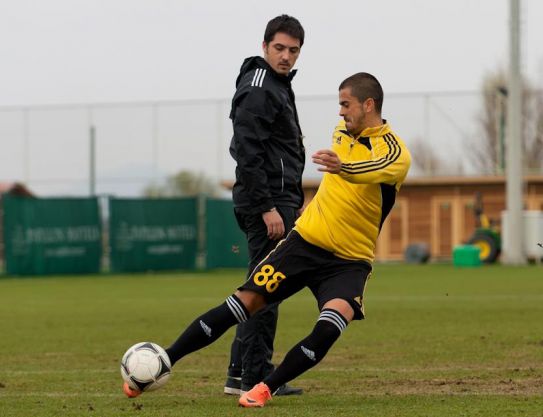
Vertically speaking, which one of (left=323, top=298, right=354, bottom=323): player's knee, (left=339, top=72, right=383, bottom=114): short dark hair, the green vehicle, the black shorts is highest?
(left=339, top=72, right=383, bottom=114): short dark hair

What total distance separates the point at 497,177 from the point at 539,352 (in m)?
37.5

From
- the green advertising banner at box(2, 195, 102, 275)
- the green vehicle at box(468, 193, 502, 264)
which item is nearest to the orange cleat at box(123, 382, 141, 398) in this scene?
the green advertising banner at box(2, 195, 102, 275)

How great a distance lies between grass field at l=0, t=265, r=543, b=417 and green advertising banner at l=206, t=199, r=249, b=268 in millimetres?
11517

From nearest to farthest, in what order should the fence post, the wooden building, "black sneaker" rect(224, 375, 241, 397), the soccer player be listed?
1. the soccer player
2. "black sneaker" rect(224, 375, 241, 397)
3. the fence post
4. the wooden building

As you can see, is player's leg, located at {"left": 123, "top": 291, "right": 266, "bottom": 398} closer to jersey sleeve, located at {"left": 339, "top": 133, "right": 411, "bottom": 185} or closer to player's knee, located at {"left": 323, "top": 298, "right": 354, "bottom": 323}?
player's knee, located at {"left": 323, "top": 298, "right": 354, "bottom": 323}

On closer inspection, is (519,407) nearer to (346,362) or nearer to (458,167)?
(346,362)

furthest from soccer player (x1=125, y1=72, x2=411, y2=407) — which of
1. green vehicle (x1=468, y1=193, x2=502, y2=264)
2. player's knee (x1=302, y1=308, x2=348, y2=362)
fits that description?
green vehicle (x1=468, y1=193, x2=502, y2=264)

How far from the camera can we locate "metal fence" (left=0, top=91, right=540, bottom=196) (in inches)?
1935

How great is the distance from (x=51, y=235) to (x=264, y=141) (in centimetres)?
2289

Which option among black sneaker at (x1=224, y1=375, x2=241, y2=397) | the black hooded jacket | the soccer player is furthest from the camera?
black sneaker at (x1=224, y1=375, x2=241, y2=397)

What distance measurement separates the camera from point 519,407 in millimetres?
6516

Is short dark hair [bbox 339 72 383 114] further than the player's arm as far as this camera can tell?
Yes

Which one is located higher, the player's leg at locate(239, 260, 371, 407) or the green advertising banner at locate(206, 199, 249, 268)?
the player's leg at locate(239, 260, 371, 407)

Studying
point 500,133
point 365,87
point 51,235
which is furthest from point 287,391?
point 500,133
